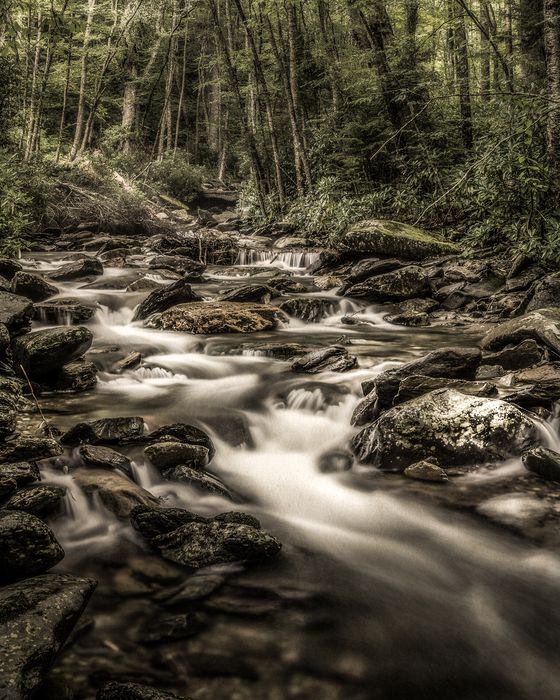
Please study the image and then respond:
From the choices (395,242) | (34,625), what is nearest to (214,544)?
(34,625)

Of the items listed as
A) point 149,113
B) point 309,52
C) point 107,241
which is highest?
point 149,113

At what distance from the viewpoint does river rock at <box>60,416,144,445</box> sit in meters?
4.34

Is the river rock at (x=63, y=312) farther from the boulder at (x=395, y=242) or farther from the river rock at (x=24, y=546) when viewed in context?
the boulder at (x=395, y=242)

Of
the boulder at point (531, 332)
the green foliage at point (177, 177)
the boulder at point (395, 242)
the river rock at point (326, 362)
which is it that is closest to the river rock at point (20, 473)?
the river rock at point (326, 362)

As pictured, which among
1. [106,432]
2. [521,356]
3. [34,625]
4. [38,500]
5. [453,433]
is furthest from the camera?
[521,356]

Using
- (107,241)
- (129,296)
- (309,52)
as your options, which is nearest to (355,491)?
(129,296)

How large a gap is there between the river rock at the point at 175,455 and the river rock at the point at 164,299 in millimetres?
5575

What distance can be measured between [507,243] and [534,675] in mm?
9894

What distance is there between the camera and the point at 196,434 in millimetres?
4645

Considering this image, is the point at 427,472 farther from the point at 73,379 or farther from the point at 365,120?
the point at 365,120

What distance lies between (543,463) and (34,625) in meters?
3.63

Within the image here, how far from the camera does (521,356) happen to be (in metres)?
5.84

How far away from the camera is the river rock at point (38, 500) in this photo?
3.21 metres

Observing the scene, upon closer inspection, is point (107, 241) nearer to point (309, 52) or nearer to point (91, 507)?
point (309, 52)
